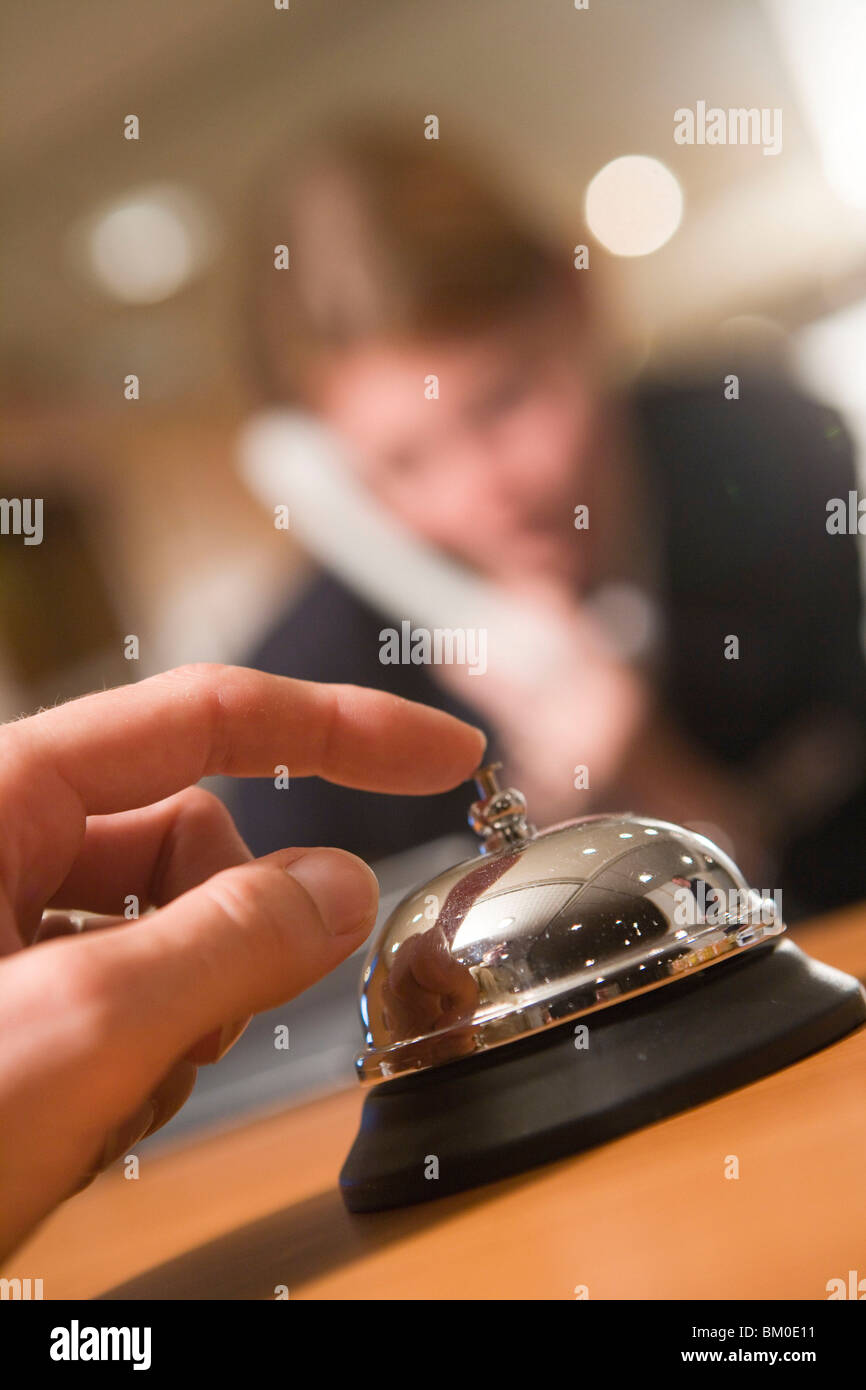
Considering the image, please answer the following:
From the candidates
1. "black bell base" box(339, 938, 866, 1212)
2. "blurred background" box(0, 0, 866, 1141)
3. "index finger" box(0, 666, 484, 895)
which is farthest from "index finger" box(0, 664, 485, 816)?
"blurred background" box(0, 0, 866, 1141)

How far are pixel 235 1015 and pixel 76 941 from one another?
0.16ft

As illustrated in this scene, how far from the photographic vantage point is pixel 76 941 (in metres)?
0.25

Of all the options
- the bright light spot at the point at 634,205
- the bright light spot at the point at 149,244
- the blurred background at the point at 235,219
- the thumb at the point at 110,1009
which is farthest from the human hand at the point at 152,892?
the bright light spot at the point at 149,244

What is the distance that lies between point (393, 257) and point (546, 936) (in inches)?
53.3

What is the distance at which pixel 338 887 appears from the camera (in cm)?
31

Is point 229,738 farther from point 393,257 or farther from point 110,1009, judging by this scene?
point 393,257

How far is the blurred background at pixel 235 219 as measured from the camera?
6.98ft

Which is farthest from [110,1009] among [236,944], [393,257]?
[393,257]

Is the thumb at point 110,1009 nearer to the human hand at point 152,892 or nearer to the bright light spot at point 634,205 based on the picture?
the human hand at point 152,892

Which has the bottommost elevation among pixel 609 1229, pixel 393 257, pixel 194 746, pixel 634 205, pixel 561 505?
pixel 609 1229

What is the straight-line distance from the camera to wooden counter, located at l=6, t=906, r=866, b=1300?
0.21 meters

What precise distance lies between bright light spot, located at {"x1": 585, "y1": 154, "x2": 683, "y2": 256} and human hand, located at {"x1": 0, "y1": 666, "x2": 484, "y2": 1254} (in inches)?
87.2

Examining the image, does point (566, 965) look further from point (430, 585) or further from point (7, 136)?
point (7, 136)

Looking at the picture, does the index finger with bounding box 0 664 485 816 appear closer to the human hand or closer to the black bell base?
the human hand
